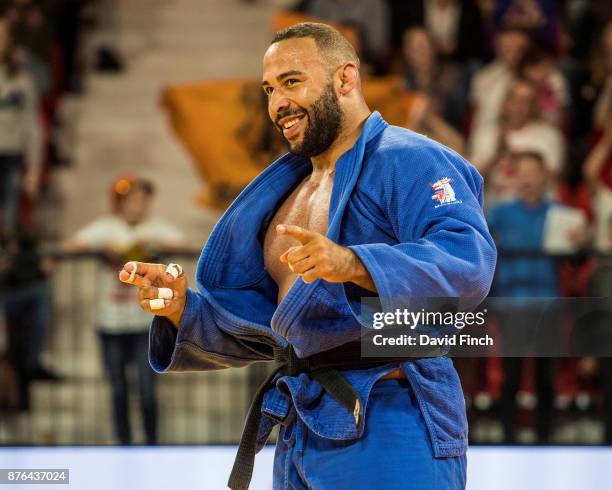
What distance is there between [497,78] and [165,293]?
522 centimetres

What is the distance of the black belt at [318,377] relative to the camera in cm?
240

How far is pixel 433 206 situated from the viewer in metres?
2.29

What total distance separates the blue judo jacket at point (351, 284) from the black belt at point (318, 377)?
0.9 inches

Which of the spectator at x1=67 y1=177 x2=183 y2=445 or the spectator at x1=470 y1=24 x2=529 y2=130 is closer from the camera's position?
the spectator at x1=67 y1=177 x2=183 y2=445

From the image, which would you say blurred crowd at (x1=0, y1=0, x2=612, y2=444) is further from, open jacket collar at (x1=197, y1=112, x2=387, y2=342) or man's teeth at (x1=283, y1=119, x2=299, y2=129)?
man's teeth at (x1=283, y1=119, x2=299, y2=129)

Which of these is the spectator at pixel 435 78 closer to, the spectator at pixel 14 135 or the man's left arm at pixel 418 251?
the spectator at pixel 14 135

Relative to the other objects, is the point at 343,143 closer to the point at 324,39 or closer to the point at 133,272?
the point at 324,39

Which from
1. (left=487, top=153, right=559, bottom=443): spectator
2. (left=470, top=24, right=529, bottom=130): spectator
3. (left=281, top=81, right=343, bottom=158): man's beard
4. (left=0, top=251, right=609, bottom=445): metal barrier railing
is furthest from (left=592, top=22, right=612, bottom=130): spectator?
(left=281, top=81, right=343, bottom=158): man's beard

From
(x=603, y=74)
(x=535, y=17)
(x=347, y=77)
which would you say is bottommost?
(x=347, y=77)

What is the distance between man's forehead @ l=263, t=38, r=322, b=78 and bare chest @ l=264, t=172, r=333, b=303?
29cm

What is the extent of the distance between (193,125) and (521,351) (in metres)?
5.57

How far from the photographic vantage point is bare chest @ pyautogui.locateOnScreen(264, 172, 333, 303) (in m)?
2.60

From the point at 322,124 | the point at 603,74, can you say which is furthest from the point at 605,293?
the point at 322,124

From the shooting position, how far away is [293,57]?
Result: 8.45 feet
